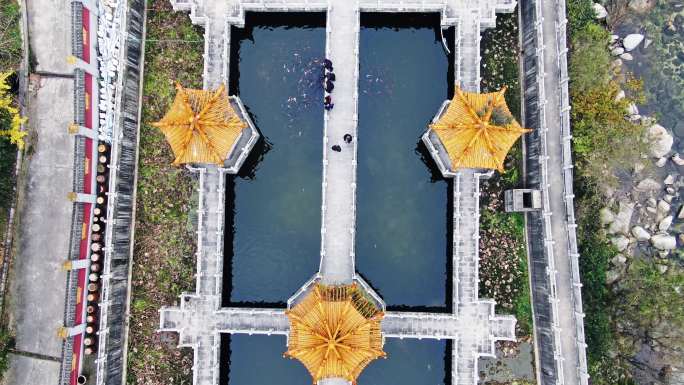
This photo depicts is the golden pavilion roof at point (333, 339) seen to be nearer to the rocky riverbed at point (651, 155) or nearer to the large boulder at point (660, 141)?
the rocky riverbed at point (651, 155)

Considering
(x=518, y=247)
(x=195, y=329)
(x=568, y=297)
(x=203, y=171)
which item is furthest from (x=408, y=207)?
(x=195, y=329)

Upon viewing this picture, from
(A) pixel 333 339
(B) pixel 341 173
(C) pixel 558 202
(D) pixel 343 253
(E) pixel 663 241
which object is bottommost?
(A) pixel 333 339

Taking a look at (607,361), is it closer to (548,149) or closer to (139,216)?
(548,149)

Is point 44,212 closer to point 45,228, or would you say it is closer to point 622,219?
point 45,228

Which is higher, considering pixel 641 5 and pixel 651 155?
pixel 641 5

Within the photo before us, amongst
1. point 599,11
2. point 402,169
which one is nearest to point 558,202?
point 402,169

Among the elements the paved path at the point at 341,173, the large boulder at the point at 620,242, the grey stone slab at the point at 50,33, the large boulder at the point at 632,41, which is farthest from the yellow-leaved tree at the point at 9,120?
the large boulder at the point at 632,41
